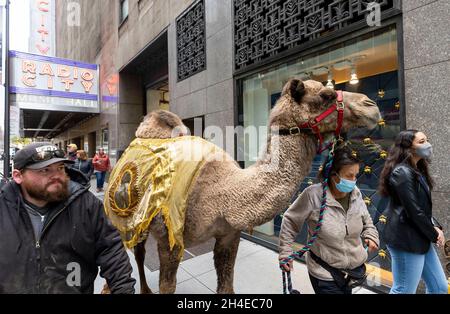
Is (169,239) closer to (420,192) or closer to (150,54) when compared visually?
(420,192)

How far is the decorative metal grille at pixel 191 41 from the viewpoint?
21.2 ft

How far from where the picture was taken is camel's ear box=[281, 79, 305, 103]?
1815 mm

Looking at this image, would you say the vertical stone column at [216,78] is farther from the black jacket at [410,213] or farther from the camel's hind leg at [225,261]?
the black jacket at [410,213]

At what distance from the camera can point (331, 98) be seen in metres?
1.83

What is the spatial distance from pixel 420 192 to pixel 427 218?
20 cm

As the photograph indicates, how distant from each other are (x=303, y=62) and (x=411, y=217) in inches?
118

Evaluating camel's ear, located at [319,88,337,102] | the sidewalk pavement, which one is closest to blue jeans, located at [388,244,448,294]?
the sidewalk pavement

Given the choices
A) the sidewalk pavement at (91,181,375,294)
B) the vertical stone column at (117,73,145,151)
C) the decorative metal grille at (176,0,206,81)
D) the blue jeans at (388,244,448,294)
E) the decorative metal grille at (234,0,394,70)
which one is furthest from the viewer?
the vertical stone column at (117,73,145,151)

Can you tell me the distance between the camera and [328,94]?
71.4 inches

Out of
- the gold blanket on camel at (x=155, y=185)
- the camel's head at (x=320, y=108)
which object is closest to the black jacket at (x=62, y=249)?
the gold blanket on camel at (x=155, y=185)

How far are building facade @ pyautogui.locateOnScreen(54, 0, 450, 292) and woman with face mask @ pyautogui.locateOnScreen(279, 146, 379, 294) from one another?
164 centimetres

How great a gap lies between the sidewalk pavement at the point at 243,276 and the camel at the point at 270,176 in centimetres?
148

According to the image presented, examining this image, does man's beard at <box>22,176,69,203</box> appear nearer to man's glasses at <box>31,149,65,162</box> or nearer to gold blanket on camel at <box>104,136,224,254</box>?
man's glasses at <box>31,149,65,162</box>

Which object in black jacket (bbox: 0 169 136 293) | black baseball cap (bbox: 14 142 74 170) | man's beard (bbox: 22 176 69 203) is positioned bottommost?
black jacket (bbox: 0 169 136 293)
